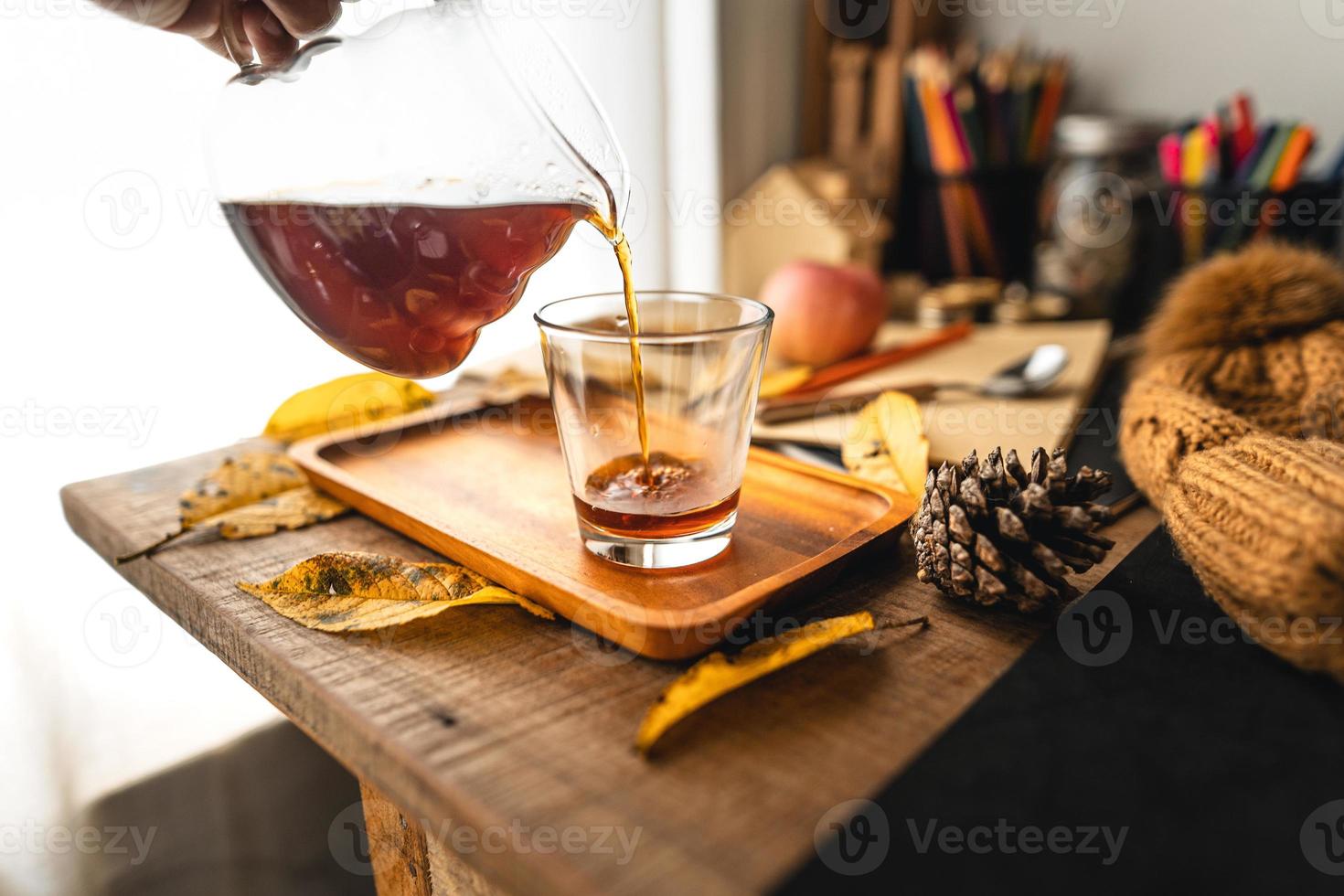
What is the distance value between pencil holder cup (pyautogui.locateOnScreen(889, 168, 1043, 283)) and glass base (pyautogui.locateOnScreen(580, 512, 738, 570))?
0.89m

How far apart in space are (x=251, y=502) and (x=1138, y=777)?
593 millimetres

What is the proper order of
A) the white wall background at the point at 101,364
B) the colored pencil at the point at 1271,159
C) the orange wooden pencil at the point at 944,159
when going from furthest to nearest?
the orange wooden pencil at the point at 944,159
the colored pencil at the point at 1271,159
the white wall background at the point at 101,364

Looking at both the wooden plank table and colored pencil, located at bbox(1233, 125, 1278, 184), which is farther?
colored pencil, located at bbox(1233, 125, 1278, 184)

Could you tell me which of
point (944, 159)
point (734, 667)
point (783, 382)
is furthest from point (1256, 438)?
point (944, 159)

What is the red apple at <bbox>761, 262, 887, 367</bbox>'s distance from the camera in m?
1.05

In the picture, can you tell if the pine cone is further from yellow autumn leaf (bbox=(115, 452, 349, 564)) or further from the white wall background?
the white wall background

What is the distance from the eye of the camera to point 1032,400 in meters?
0.92

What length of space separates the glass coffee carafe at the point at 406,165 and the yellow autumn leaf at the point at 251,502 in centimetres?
19

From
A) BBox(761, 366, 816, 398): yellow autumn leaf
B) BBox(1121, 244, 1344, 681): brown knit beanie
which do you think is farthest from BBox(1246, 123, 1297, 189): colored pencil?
BBox(761, 366, 816, 398): yellow autumn leaf

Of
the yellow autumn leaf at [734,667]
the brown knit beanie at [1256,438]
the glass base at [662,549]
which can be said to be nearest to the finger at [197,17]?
the glass base at [662,549]

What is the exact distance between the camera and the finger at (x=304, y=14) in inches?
24.0

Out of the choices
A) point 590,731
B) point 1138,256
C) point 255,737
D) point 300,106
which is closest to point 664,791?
point 590,731

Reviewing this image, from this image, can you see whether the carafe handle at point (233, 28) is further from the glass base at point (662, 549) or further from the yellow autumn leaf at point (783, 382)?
the yellow autumn leaf at point (783, 382)

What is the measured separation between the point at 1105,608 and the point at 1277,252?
42cm
